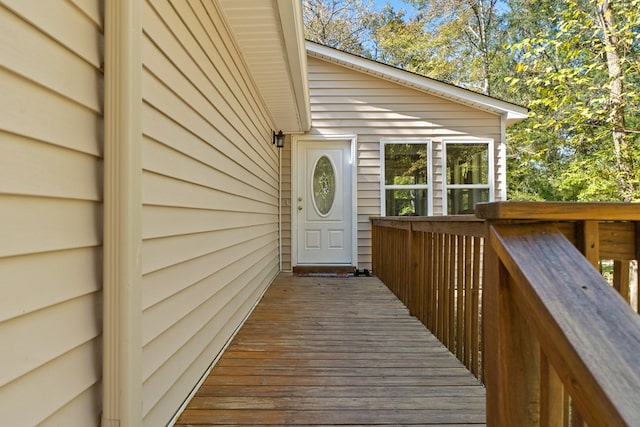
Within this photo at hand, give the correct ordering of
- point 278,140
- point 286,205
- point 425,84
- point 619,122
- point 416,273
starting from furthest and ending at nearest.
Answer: point 619,122
point 286,205
point 425,84
point 278,140
point 416,273

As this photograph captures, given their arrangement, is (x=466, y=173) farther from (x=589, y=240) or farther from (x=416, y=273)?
(x=589, y=240)

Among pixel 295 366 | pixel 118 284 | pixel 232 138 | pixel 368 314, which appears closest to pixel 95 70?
pixel 118 284

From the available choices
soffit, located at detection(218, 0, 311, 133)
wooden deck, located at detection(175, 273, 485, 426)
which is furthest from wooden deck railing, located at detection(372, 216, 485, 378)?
soffit, located at detection(218, 0, 311, 133)

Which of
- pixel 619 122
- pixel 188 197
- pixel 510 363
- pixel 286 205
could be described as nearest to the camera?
pixel 510 363

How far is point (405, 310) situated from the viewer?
342cm

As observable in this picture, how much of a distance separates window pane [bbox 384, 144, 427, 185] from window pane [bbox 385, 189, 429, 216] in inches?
6.1

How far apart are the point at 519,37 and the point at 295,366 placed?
13616 mm

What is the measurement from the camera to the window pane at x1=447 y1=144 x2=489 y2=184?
5.47m

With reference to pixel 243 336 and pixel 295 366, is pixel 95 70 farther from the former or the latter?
pixel 243 336

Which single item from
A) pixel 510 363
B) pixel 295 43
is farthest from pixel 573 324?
pixel 295 43

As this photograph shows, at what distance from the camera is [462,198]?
548 centimetres

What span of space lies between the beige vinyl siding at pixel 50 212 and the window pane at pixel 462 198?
16.8 feet

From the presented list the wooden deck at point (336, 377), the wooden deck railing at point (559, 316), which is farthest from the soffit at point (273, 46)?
the wooden deck at point (336, 377)

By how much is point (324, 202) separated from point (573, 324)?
4944 millimetres
